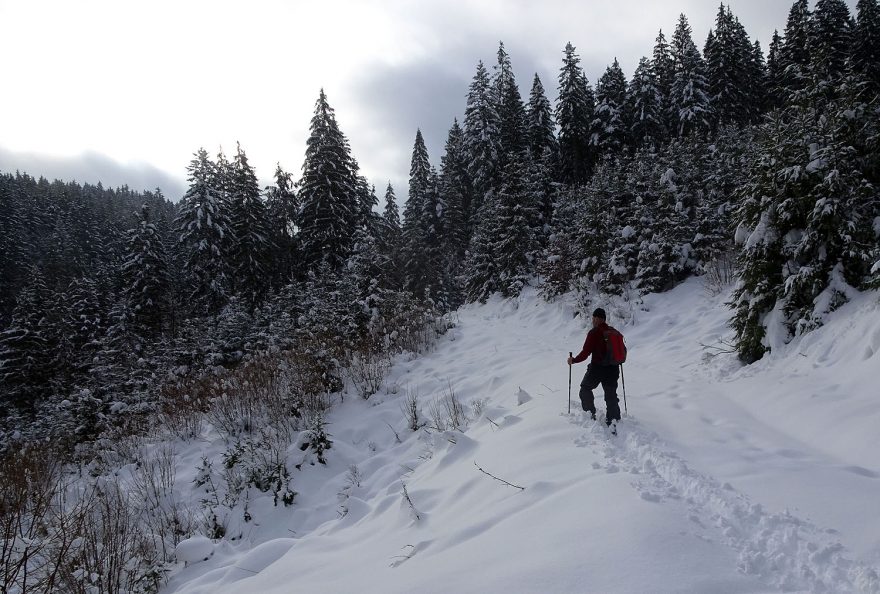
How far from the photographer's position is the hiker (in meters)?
5.86

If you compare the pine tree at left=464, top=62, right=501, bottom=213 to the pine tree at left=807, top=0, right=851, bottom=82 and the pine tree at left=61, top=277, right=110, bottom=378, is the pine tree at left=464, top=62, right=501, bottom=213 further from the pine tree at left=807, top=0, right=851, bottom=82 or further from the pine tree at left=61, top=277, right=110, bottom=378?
the pine tree at left=61, top=277, right=110, bottom=378

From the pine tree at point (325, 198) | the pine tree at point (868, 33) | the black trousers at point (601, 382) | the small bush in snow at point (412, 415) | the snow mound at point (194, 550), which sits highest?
the pine tree at point (868, 33)

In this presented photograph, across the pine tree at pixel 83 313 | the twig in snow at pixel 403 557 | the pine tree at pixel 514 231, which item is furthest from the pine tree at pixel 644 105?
the pine tree at pixel 83 313

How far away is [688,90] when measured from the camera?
35.9 meters

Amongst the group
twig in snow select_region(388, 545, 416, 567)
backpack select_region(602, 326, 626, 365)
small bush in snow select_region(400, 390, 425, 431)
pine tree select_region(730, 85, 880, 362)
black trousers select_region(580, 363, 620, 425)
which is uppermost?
pine tree select_region(730, 85, 880, 362)

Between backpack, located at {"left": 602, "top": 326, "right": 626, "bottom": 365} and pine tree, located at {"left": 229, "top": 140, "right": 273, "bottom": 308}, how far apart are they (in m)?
27.8

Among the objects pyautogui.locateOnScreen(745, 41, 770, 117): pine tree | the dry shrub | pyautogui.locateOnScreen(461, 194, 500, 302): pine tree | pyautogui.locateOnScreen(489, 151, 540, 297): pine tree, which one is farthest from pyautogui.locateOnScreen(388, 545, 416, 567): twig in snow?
pyautogui.locateOnScreen(745, 41, 770, 117): pine tree

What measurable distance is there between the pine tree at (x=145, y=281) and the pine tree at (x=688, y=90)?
1573 inches

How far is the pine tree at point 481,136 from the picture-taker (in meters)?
39.0

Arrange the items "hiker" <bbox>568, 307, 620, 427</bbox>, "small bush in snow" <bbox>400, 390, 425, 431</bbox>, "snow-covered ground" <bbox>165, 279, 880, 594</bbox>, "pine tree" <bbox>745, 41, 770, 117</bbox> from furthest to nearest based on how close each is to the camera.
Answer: "pine tree" <bbox>745, 41, 770, 117</bbox> → "small bush in snow" <bbox>400, 390, 425, 431</bbox> → "hiker" <bbox>568, 307, 620, 427</bbox> → "snow-covered ground" <bbox>165, 279, 880, 594</bbox>

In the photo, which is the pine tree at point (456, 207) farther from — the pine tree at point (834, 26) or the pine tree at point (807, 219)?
the pine tree at point (807, 219)

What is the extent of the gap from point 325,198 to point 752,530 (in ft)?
88.6

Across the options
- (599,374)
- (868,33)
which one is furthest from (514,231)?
(868,33)

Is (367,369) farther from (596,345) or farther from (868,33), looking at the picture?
(868,33)
